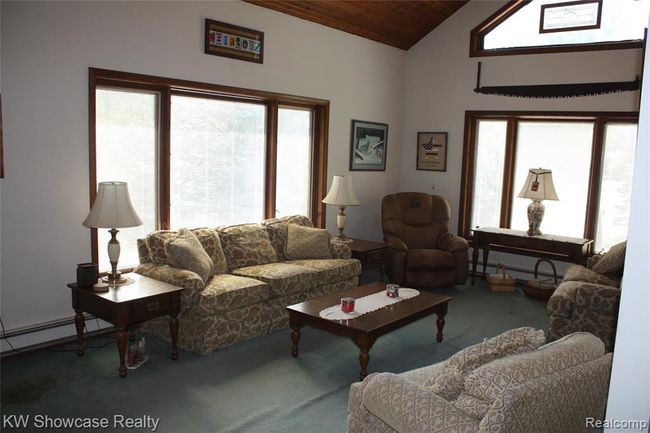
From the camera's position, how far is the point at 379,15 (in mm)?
6336

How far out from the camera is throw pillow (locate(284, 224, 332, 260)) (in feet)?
17.9

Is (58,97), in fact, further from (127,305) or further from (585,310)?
(585,310)

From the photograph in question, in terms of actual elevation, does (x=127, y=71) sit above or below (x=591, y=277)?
above

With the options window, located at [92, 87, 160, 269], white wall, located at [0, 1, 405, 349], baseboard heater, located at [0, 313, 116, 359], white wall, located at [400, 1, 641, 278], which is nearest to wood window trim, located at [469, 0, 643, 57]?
white wall, located at [400, 1, 641, 278]

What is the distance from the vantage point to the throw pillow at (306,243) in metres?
5.45

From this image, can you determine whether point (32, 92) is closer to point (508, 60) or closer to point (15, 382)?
point (15, 382)

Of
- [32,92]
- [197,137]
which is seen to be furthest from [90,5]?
[197,137]

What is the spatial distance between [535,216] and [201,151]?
375 cm

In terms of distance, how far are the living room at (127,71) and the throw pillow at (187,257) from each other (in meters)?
0.63

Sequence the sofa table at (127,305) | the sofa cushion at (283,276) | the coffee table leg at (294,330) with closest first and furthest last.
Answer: the sofa table at (127,305)
the coffee table leg at (294,330)
the sofa cushion at (283,276)

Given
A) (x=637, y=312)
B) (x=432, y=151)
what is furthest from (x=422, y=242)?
(x=637, y=312)

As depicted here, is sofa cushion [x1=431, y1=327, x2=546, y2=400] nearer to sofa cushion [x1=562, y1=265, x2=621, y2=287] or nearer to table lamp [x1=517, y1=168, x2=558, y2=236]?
sofa cushion [x1=562, y1=265, x2=621, y2=287]

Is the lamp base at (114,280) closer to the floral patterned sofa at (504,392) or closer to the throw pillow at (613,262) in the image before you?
the floral patterned sofa at (504,392)

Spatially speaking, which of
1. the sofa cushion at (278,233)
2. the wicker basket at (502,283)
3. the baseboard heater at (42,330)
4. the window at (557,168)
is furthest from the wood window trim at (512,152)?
the baseboard heater at (42,330)
